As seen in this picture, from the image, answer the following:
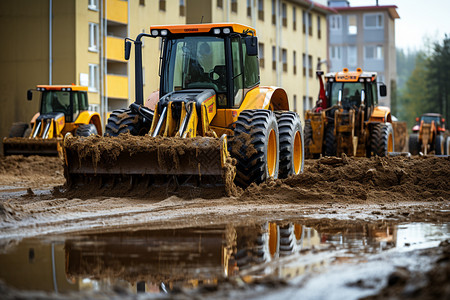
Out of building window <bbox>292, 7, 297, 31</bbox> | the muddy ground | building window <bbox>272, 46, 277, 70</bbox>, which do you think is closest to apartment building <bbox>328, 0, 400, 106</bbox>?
building window <bbox>292, 7, 297, 31</bbox>

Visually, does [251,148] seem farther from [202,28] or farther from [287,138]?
[202,28]

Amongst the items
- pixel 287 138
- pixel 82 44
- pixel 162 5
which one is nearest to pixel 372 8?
pixel 162 5

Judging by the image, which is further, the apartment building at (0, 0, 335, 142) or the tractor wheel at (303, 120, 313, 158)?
the apartment building at (0, 0, 335, 142)

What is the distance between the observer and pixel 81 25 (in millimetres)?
42781

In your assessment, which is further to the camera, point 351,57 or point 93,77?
point 351,57

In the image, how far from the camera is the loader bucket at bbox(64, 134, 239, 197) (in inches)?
477

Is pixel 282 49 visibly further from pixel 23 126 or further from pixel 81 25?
pixel 23 126

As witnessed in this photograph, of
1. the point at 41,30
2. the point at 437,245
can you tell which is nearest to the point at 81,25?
the point at 41,30

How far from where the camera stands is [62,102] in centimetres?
2900

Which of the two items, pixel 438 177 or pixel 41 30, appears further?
pixel 41 30

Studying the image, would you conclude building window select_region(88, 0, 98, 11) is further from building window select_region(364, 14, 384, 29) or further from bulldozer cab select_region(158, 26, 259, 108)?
building window select_region(364, 14, 384, 29)

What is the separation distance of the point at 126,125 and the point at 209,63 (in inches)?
73.0

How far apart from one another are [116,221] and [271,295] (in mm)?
4782

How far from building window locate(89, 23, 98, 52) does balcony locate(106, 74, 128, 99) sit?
1799 mm
